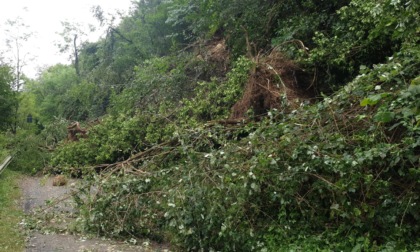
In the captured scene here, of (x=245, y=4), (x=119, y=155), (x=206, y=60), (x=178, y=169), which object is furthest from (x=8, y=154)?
(x=178, y=169)

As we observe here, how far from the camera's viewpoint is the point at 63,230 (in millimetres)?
7238

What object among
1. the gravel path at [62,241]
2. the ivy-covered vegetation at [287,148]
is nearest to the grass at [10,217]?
the gravel path at [62,241]

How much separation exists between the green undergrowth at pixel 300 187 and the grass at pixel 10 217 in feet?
3.46

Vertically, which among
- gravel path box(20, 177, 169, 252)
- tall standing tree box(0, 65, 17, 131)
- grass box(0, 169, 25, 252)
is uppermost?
tall standing tree box(0, 65, 17, 131)

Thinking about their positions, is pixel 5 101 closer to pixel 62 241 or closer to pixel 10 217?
pixel 10 217

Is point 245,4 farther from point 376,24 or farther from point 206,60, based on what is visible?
point 376,24

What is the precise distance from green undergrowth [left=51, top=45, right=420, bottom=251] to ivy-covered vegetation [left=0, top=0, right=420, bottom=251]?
0.7 inches

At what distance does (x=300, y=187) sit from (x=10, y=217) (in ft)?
18.9

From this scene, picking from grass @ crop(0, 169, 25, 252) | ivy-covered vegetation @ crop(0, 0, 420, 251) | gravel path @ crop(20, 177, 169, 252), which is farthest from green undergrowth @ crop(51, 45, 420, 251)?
grass @ crop(0, 169, 25, 252)

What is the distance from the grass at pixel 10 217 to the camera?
6316mm

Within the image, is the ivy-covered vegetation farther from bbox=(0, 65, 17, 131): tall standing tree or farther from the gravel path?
bbox=(0, 65, 17, 131): tall standing tree

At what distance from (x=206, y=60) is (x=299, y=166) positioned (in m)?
8.17

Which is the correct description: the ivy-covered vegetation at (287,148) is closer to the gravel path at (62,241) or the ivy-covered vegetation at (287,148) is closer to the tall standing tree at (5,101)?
the gravel path at (62,241)

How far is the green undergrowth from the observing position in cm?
499
